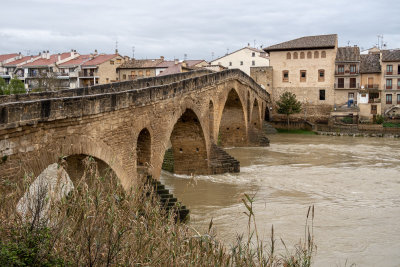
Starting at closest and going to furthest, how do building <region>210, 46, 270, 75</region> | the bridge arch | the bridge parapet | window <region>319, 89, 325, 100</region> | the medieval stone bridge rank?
the bridge parapet, the medieval stone bridge, the bridge arch, window <region>319, 89, 325, 100</region>, building <region>210, 46, 270, 75</region>

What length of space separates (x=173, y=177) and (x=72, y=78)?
37408mm

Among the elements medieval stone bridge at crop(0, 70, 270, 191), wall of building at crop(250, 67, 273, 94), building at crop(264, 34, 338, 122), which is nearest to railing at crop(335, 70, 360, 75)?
building at crop(264, 34, 338, 122)

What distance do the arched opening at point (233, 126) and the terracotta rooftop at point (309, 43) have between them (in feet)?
52.3

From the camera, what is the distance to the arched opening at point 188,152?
20891mm

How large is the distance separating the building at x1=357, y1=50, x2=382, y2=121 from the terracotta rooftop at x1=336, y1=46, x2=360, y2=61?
1.24 m

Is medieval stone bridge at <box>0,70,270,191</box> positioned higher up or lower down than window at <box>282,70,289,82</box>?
lower down

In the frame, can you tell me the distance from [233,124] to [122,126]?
19.3 meters

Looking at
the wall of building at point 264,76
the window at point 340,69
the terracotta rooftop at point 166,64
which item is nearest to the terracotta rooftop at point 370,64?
A: the window at point 340,69

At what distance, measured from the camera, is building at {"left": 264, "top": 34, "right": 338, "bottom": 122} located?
43125 millimetres

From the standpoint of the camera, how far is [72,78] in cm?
A: 5409

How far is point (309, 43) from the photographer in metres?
43.7

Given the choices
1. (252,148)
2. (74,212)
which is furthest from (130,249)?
(252,148)

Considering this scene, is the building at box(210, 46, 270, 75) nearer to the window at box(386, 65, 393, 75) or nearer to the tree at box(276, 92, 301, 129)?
the tree at box(276, 92, 301, 129)

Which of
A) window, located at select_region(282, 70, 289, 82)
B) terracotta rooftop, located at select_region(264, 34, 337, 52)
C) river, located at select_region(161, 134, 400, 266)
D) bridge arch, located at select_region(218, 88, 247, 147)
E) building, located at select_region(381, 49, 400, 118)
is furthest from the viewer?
window, located at select_region(282, 70, 289, 82)
